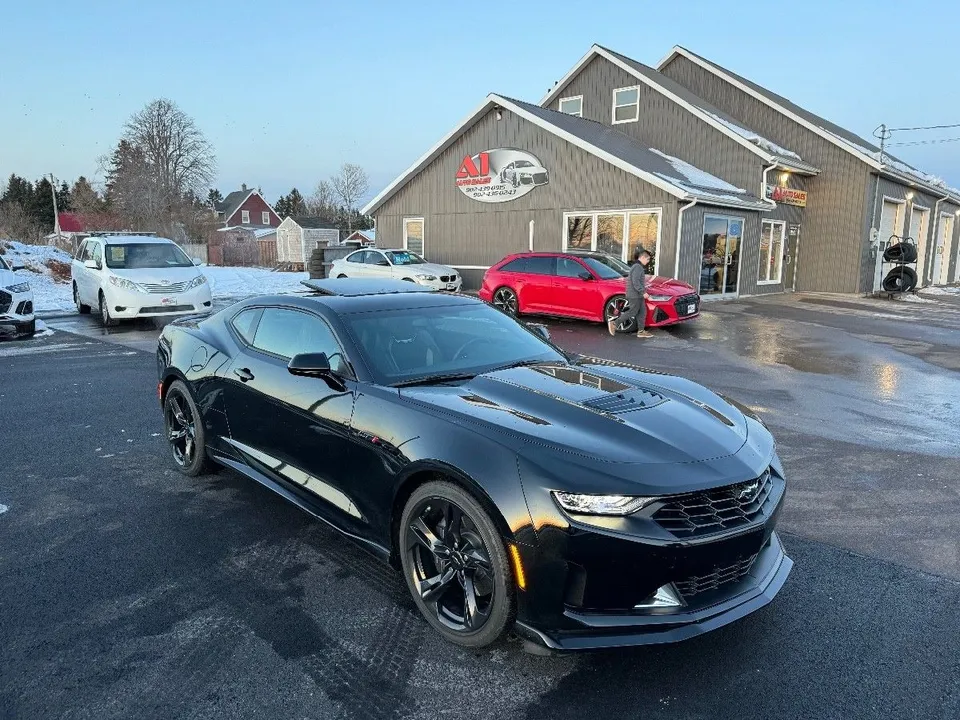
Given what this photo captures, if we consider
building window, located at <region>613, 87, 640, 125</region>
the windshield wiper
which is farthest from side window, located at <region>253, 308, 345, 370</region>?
building window, located at <region>613, 87, 640, 125</region>

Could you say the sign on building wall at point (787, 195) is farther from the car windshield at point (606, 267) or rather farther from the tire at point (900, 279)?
the car windshield at point (606, 267)

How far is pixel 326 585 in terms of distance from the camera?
136 inches

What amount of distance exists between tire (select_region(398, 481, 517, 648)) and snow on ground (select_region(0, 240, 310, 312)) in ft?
44.1

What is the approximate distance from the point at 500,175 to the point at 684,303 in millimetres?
9954

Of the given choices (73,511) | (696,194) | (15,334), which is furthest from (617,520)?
(696,194)

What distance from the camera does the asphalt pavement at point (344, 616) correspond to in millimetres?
2588

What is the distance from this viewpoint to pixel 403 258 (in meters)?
19.9

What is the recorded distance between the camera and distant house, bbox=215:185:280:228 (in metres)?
77.1

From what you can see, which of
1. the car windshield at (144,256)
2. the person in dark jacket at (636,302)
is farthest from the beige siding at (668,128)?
the car windshield at (144,256)

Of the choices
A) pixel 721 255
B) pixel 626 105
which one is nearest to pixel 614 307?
pixel 721 255

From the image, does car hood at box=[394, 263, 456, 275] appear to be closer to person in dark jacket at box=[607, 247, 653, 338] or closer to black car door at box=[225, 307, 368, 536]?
person in dark jacket at box=[607, 247, 653, 338]

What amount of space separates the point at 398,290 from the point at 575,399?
6.11 feet

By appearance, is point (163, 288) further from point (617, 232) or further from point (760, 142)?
point (760, 142)

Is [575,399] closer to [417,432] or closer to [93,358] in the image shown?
[417,432]
